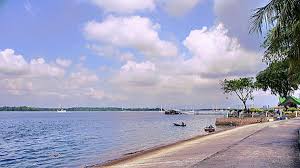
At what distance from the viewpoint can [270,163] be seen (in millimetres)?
15211

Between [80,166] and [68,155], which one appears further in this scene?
[68,155]

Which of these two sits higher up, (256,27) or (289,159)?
(256,27)

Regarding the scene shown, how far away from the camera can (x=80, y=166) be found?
27.5 meters

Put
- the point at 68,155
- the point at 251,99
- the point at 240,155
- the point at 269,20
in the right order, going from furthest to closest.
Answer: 1. the point at 251,99
2. the point at 68,155
3. the point at 240,155
4. the point at 269,20

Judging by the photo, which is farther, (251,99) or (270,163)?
(251,99)

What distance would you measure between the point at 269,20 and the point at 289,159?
6.65 meters

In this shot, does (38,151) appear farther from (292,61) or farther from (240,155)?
(292,61)

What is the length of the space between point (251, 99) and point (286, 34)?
83.3 meters

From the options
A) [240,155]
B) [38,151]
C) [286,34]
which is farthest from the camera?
[38,151]

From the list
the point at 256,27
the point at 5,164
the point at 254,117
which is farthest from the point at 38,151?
the point at 254,117

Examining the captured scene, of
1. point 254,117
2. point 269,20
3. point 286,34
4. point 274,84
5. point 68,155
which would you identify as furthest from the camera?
point 254,117

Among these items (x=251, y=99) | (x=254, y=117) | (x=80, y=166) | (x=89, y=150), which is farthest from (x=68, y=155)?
(x=251, y=99)

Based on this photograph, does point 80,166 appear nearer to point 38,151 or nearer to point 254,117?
point 38,151

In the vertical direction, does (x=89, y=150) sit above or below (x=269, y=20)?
below
